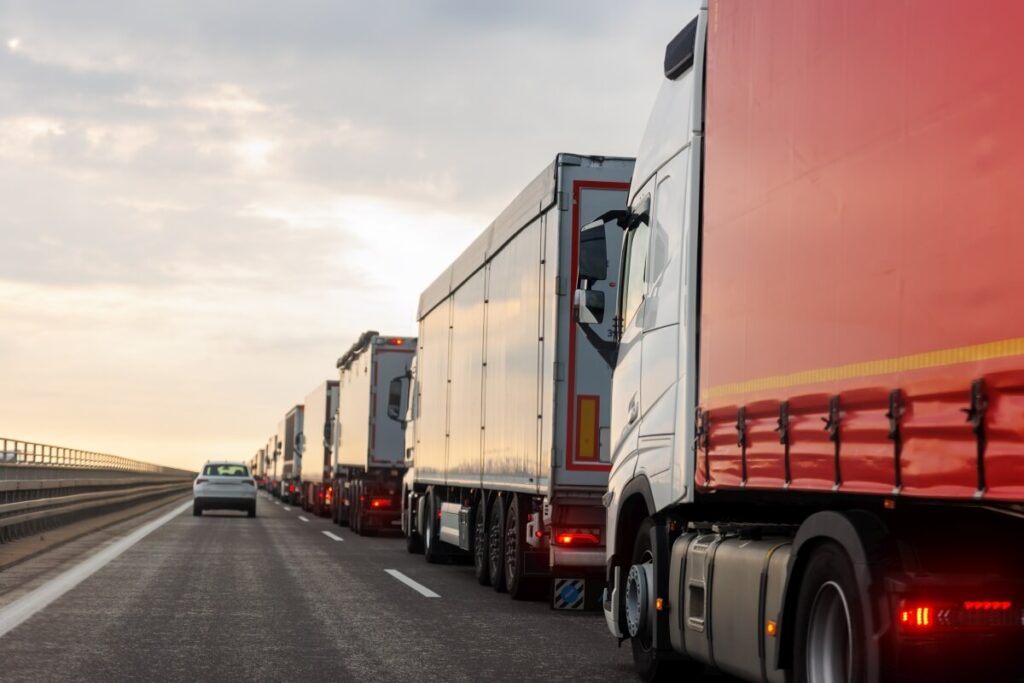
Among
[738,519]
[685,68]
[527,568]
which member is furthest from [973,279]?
[527,568]

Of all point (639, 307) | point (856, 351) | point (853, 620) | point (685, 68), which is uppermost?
point (685, 68)

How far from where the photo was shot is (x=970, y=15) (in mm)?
4926

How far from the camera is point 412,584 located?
17125 millimetres

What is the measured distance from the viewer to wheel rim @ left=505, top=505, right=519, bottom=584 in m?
15.3

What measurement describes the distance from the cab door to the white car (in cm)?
3179

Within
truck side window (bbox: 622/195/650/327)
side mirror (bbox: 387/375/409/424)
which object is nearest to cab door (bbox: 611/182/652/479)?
truck side window (bbox: 622/195/650/327)

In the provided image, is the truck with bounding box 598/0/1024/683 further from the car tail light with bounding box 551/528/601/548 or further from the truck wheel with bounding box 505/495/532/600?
the truck wheel with bounding box 505/495/532/600

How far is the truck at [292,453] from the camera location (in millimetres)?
60656

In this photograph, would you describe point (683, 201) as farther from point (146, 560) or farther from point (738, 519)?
point (146, 560)

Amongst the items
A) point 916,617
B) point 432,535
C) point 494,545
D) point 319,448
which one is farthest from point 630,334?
point 319,448

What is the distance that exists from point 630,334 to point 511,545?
6026 millimetres

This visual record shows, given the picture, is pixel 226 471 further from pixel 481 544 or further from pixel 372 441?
pixel 481 544

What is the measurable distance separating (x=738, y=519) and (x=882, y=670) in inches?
104

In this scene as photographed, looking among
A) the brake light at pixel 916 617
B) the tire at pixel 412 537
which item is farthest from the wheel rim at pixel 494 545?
the brake light at pixel 916 617
